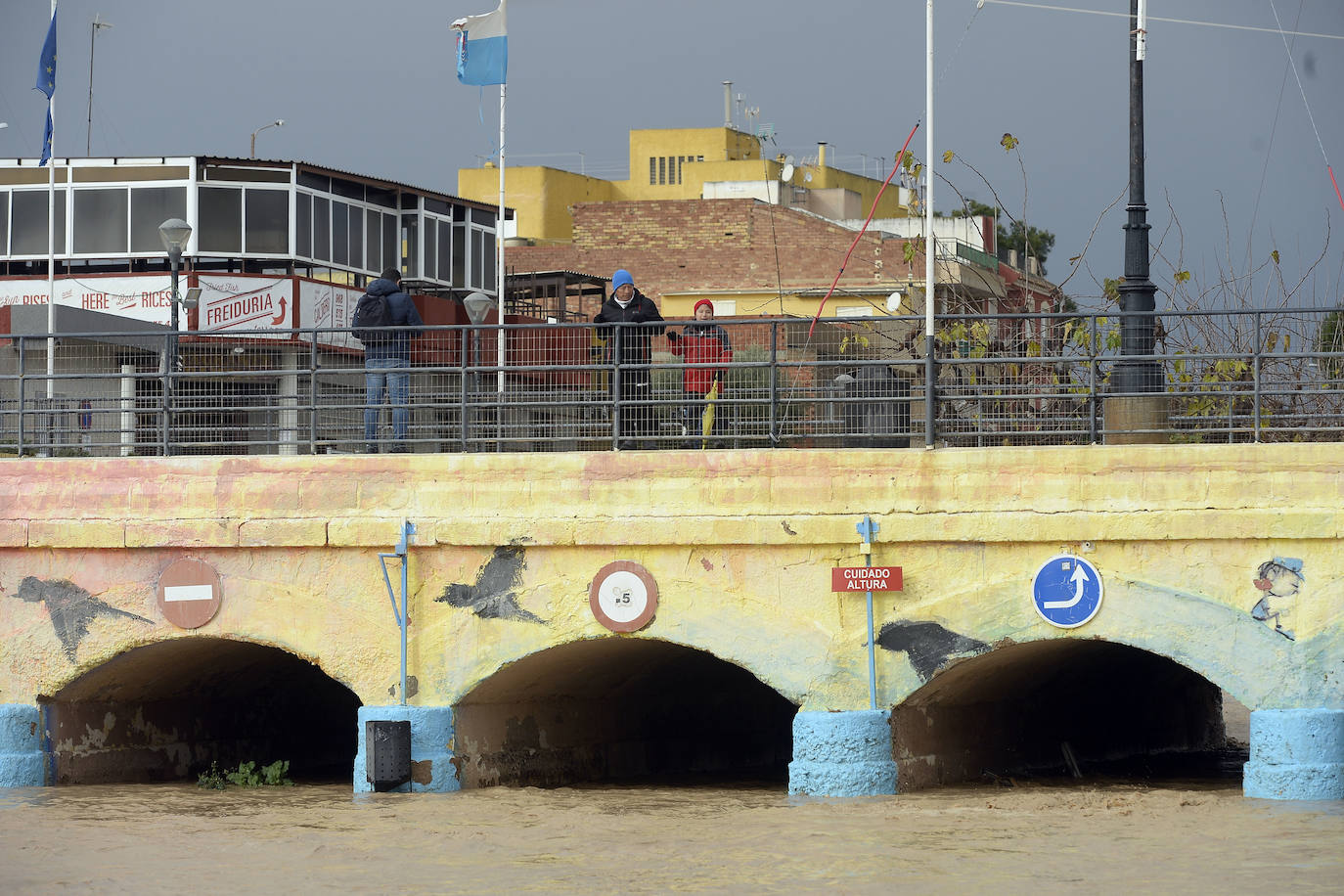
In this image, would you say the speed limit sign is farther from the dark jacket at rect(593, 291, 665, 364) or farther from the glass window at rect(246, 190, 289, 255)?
the glass window at rect(246, 190, 289, 255)

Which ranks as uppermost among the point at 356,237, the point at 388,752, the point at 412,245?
the point at 412,245

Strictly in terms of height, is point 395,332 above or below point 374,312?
below

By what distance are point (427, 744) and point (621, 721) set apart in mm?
4069

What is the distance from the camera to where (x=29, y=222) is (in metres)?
29.0

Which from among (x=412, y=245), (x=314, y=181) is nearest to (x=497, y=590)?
(x=314, y=181)

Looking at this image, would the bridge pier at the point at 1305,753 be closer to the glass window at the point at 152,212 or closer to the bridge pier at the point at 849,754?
the bridge pier at the point at 849,754

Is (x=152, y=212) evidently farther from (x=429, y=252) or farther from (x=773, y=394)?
(x=773, y=394)

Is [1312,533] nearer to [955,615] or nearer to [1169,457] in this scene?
[1169,457]

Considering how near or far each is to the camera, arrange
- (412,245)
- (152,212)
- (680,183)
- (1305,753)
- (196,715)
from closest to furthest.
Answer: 1. (1305,753)
2. (196,715)
3. (152,212)
4. (412,245)
5. (680,183)

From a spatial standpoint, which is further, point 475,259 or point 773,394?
point 475,259

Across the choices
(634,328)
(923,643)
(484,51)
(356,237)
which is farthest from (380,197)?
(923,643)

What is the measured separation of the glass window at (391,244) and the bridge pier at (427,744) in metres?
18.1

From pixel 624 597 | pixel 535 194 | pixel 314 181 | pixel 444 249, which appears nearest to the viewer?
pixel 624 597

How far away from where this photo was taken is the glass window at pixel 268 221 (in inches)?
1120
